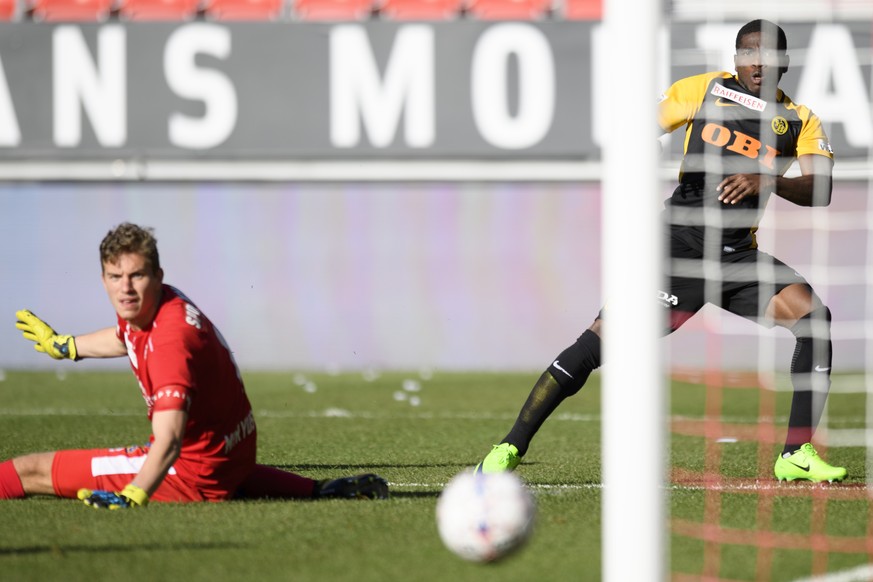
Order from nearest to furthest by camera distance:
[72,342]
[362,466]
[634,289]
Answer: [634,289], [72,342], [362,466]

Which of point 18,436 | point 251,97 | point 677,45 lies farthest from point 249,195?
point 18,436

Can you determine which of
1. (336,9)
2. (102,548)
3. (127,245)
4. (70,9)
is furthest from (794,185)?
(70,9)

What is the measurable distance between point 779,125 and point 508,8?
787 cm

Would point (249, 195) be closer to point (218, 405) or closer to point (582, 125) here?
point (582, 125)

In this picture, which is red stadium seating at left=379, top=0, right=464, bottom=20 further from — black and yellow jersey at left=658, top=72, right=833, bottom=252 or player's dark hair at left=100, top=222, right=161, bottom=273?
player's dark hair at left=100, top=222, right=161, bottom=273

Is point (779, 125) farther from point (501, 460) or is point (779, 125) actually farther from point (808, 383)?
point (501, 460)

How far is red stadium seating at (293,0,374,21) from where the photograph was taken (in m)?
13.5

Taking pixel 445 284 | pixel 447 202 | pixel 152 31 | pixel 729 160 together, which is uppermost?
pixel 152 31

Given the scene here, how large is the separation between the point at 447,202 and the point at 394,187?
22.7 inches

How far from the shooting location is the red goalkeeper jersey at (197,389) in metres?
4.74

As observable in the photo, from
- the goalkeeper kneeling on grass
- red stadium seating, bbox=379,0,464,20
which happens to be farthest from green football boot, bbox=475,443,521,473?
red stadium seating, bbox=379,0,464,20

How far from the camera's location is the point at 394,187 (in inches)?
522

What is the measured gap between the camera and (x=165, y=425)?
462cm

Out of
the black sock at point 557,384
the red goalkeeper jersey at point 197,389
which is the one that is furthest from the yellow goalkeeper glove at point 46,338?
the black sock at point 557,384
